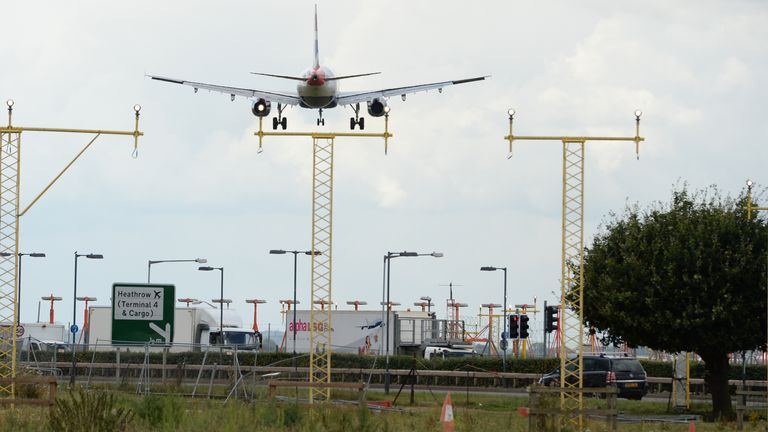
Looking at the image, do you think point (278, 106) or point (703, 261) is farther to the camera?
point (278, 106)

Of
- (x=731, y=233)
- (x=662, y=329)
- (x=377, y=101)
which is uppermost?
(x=377, y=101)

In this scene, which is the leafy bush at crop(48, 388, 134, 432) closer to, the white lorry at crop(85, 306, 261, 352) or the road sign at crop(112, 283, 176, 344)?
the road sign at crop(112, 283, 176, 344)

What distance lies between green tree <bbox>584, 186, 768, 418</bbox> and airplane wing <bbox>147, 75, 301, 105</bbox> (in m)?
20.5

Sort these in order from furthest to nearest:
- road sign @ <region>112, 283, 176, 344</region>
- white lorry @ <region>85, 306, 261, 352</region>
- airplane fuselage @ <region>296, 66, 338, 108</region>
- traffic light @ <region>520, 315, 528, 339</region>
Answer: white lorry @ <region>85, 306, 261, 352</region> → traffic light @ <region>520, 315, 528, 339</region> → airplane fuselage @ <region>296, 66, 338, 108</region> → road sign @ <region>112, 283, 176, 344</region>

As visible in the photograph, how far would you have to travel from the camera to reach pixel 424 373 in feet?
187

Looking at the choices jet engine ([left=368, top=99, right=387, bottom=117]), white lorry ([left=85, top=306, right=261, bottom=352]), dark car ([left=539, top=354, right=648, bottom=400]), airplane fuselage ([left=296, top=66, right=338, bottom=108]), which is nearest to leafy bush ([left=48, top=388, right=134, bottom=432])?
dark car ([left=539, top=354, right=648, bottom=400])

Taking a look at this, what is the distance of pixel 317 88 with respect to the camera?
176 ft

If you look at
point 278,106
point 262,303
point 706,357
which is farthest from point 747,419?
point 262,303

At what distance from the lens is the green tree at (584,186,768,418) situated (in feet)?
117

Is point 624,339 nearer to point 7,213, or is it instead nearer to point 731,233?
point 731,233

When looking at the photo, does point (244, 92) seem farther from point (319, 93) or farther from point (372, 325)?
point (372, 325)

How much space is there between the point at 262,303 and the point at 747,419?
97857 mm

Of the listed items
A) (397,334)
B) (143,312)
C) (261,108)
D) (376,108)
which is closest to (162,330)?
(143,312)

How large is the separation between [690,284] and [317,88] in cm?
2173
